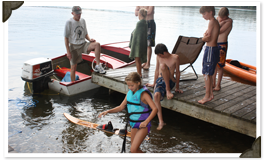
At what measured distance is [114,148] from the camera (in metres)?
4.12

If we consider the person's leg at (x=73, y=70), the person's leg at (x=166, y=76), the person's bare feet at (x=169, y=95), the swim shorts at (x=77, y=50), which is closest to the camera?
the person's leg at (x=166, y=76)

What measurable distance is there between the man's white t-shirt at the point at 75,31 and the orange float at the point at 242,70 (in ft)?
19.1

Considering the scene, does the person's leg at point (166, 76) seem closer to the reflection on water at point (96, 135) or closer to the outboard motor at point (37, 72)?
the reflection on water at point (96, 135)

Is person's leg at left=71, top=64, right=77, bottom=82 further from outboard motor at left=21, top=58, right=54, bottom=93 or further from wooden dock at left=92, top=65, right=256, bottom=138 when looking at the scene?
wooden dock at left=92, top=65, right=256, bottom=138

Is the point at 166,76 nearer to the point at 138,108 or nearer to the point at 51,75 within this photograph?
the point at 138,108

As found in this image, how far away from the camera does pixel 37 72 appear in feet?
20.3

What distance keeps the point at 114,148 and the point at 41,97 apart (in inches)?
123

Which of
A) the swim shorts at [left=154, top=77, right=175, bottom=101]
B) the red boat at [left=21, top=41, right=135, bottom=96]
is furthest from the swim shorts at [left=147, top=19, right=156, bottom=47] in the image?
the swim shorts at [left=154, top=77, right=175, bottom=101]

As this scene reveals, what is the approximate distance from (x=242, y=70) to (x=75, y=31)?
6.17 meters

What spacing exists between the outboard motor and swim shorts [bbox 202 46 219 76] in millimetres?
4189

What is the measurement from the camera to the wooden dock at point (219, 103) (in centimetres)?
400

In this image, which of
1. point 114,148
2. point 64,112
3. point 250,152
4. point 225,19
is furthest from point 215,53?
point 64,112

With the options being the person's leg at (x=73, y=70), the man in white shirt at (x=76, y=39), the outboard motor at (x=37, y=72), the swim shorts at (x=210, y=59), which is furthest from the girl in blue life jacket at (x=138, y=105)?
the outboard motor at (x=37, y=72)

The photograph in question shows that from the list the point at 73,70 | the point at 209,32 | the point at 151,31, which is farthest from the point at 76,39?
the point at 209,32
